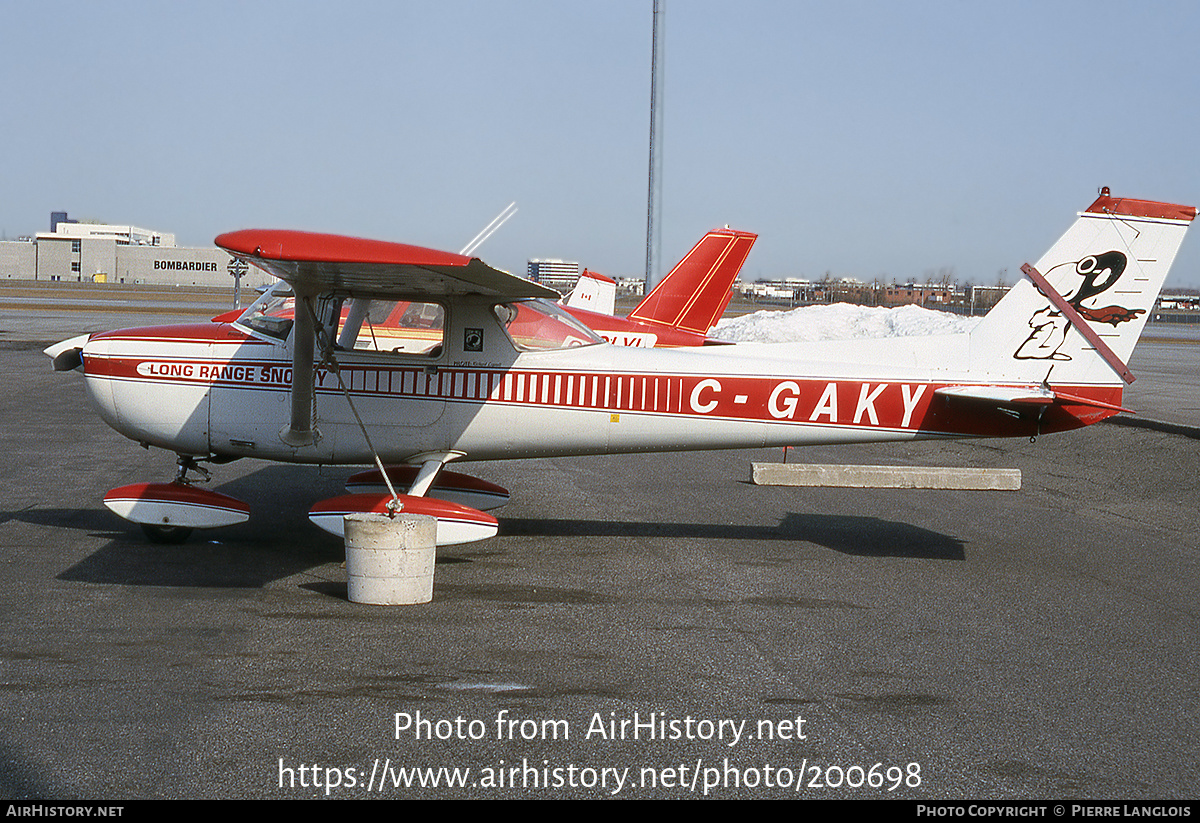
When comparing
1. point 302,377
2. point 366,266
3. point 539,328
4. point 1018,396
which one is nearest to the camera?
point 366,266

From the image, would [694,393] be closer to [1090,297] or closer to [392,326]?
[392,326]

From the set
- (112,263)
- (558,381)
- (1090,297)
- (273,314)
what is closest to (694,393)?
(558,381)

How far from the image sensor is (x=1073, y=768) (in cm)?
416

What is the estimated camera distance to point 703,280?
17781 mm

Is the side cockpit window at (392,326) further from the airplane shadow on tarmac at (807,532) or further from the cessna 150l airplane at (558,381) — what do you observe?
the airplane shadow on tarmac at (807,532)

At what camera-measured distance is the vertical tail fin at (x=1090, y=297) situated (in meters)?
7.77

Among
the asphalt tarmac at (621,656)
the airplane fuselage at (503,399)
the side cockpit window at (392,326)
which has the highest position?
the side cockpit window at (392,326)

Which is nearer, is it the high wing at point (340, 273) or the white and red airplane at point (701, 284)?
the high wing at point (340, 273)

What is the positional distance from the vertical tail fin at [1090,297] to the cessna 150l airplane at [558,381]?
0.01m

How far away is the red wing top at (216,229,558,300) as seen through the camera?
5594 millimetres

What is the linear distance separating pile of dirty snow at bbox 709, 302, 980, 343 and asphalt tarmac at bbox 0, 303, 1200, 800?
1982 centimetres

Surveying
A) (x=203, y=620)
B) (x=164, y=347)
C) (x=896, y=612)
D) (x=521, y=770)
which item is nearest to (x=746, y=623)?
(x=896, y=612)

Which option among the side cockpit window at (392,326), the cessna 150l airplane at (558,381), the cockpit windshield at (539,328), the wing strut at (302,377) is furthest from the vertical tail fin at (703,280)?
the wing strut at (302,377)

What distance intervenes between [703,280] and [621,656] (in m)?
12.9
